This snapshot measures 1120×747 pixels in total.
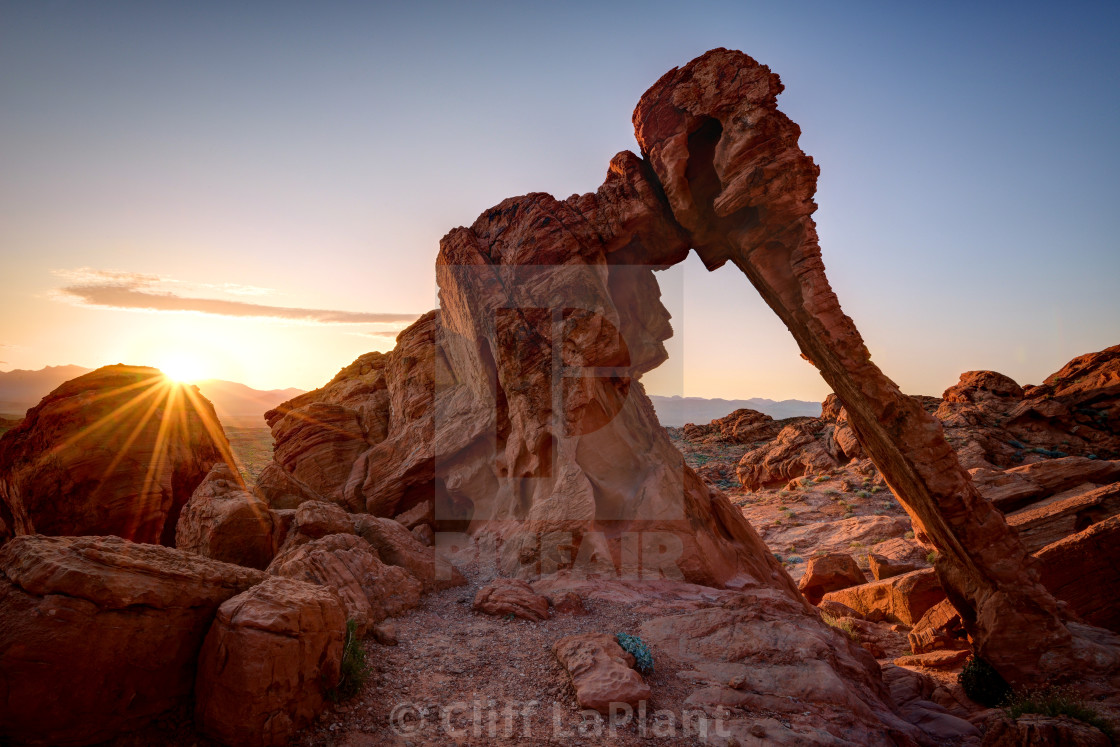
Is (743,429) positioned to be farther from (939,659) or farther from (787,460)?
(939,659)

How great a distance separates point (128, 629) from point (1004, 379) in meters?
56.2

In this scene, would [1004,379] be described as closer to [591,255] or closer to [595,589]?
[591,255]

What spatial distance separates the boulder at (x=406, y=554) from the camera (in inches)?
585

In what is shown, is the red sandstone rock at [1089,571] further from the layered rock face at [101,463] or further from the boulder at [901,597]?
the layered rock face at [101,463]

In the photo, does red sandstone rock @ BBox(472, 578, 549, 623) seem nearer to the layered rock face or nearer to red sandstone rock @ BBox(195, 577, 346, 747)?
red sandstone rock @ BBox(195, 577, 346, 747)

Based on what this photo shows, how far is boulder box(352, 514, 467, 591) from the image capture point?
48.8 ft

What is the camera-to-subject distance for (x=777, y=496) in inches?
1700

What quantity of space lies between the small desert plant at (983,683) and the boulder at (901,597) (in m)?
5.19

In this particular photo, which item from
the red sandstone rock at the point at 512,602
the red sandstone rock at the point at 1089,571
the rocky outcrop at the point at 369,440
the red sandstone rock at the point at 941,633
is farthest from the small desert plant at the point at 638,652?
the rocky outcrop at the point at 369,440

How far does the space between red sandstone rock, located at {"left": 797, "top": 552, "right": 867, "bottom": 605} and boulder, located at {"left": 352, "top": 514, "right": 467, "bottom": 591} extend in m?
15.8

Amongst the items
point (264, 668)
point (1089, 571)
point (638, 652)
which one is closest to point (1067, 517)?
point (1089, 571)

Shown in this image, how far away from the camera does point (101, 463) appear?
17.3m

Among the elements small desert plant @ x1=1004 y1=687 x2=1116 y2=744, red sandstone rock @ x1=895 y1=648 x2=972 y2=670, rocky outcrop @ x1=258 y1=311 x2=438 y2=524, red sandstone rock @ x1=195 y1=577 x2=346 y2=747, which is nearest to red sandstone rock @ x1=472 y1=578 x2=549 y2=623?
red sandstone rock @ x1=195 y1=577 x2=346 y2=747

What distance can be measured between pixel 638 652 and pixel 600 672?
46.9 inches
